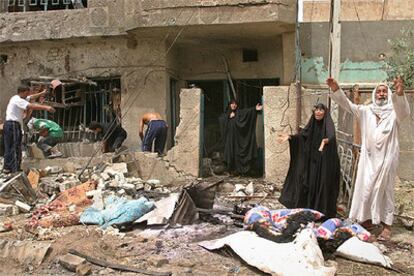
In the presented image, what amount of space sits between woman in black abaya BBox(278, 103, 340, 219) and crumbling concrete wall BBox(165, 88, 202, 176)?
2.69m

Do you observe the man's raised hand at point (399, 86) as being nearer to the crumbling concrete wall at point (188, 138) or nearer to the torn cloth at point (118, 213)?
the torn cloth at point (118, 213)

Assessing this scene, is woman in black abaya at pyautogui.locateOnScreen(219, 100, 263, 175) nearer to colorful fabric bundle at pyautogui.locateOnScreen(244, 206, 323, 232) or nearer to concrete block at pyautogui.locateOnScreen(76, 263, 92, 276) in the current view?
colorful fabric bundle at pyautogui.locateOnScreen(244, 206, 323, 232)

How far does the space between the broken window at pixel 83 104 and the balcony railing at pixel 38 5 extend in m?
1.68

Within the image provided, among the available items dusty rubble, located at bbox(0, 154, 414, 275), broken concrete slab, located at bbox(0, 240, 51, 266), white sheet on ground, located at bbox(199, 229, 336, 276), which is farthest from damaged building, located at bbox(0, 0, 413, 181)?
broken concrete slab, located at bbox(0, 240, 51, 266)

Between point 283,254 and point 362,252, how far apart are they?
813 millimetres

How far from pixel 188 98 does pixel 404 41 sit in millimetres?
4368

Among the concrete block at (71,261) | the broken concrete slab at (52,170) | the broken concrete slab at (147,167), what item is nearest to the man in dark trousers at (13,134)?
the broken concrete slab at (52,170)

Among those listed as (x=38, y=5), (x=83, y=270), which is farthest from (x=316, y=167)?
(x=38, y=5)

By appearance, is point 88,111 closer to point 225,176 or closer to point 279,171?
point 225,176

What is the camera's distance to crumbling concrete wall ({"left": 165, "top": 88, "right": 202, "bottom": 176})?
8.30 m

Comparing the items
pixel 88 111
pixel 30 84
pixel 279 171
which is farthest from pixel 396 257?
pixel 30 84

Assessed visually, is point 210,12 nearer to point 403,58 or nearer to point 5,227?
point 403,58

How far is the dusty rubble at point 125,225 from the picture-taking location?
14.3 feet

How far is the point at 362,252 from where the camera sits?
438 cm
